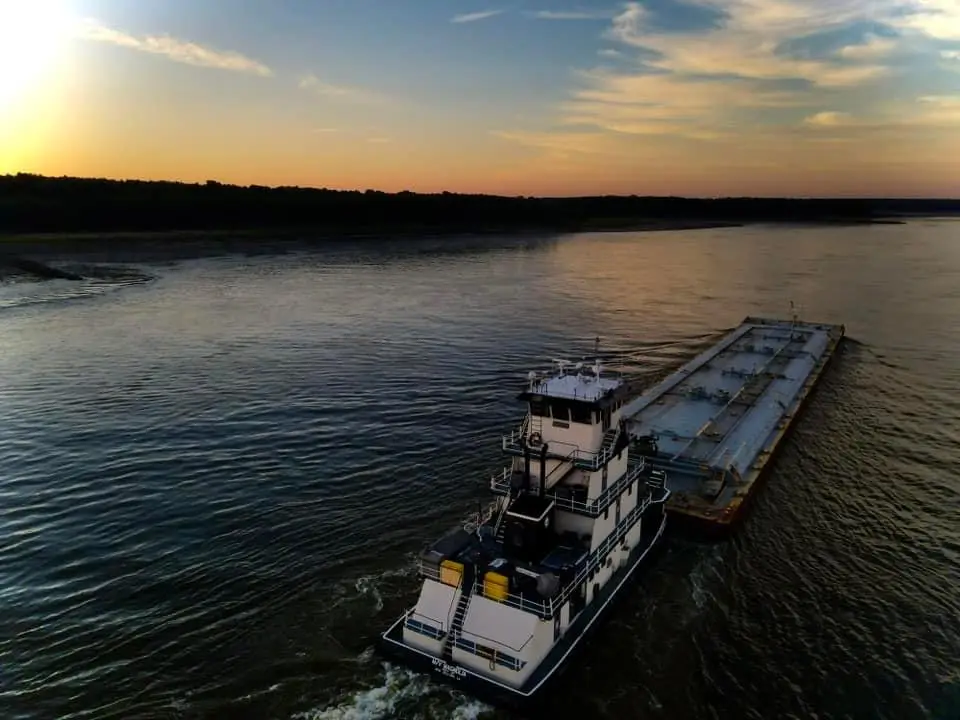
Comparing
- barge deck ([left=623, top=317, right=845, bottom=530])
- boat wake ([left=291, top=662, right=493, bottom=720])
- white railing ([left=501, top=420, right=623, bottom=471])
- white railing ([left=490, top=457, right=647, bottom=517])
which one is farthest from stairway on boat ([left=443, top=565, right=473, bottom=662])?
barge deck ([left=623, top=317, right=845, bottom=530])

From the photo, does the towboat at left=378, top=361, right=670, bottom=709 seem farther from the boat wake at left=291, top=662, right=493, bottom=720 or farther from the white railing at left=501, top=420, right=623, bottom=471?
the boat wake at left=291, top=662, right=493, bottom=720

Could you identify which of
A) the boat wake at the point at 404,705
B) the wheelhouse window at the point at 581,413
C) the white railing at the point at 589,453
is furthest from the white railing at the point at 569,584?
the wheelhouse window at the point at 581,413

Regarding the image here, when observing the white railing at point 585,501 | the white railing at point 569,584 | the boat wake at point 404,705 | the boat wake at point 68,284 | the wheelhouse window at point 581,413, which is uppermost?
the wheelhouse window at point 581,413

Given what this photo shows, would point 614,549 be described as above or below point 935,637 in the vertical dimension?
above

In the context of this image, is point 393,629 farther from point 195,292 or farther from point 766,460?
point 195,292

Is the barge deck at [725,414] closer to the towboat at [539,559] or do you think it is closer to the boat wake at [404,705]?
the towboat at [539,559]

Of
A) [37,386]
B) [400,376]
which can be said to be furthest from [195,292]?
[400,376]

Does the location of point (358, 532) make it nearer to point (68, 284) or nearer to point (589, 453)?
point (589, 453)
